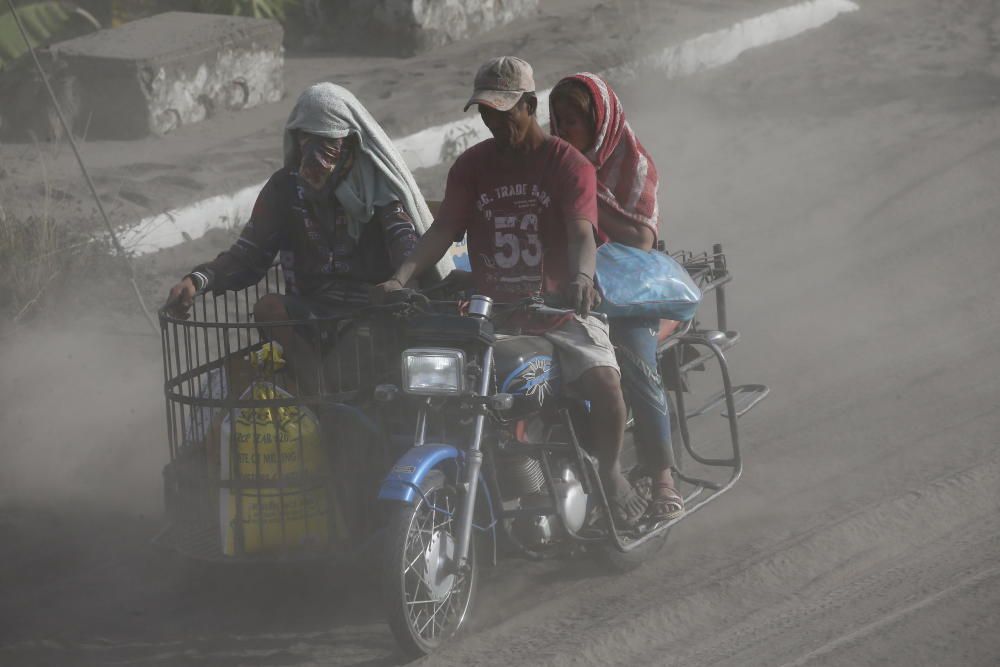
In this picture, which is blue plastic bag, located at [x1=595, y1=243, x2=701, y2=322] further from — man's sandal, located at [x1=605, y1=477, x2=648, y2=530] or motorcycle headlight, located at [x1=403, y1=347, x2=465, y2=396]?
motorcycle headlight, located at [x1=403, y1=347, x2=465, y2=396]

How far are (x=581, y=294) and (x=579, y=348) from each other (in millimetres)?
379

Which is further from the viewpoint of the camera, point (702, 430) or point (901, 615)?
point (702, 430)

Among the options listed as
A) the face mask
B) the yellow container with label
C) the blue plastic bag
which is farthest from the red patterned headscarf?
the yellow container with label

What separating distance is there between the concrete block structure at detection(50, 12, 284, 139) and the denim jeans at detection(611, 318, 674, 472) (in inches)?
281

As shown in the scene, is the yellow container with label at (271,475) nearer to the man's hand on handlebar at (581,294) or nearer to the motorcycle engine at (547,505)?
the motorcycle engine at (547,505)

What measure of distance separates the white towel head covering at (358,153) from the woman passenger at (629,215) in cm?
72

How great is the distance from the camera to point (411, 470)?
4340 millimetres

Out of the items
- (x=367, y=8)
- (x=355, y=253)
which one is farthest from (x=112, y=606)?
(x=367, y=8)

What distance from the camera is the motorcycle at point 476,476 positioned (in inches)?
173

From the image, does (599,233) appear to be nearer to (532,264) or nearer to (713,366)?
(532,264)

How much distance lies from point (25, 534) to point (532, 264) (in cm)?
266

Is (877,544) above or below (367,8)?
below

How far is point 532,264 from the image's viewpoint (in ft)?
16.1

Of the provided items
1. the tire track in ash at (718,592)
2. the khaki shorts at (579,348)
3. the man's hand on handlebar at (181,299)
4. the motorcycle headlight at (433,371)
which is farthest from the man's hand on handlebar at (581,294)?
the man's hand on handlebar at (181,299)
